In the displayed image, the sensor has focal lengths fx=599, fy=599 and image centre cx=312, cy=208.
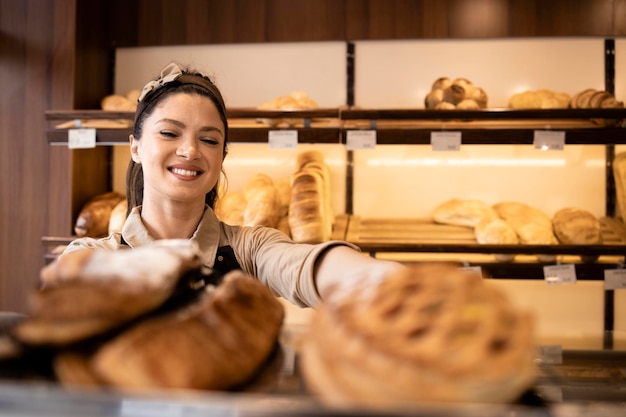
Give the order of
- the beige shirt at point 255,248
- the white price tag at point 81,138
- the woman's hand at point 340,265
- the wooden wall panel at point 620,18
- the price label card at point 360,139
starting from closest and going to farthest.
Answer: the woman's hand at point 340,265 < the beige shirt at point 255,248 < the price label card at point 360,139 < the white price tag at point 81,138 < the wooden wall panel at point 620,18

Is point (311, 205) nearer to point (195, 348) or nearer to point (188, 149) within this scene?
point (188, 149)

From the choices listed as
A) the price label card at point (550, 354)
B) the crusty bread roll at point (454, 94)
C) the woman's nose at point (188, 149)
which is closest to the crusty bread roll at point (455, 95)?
the crusty bread roll at point (454, 94)

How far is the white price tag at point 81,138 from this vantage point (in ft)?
9.31

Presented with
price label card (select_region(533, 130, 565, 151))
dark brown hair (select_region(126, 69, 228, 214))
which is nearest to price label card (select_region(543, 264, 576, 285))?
price label card (select_region(533, 130, 565, 151))

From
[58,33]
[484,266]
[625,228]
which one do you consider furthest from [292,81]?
[625,228]

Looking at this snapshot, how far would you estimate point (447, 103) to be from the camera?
2854mm

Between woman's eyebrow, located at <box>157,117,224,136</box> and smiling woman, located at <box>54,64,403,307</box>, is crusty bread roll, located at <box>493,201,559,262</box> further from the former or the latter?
woman's eyebrow, located at <box>157,117,224,136</box>

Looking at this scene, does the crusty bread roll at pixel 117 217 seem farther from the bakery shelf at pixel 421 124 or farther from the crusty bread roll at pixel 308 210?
the crusty bread roll at pixel 308 210

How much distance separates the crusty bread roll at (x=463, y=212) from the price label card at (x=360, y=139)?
61 cm

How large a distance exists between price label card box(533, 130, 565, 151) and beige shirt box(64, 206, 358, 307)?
141 cm

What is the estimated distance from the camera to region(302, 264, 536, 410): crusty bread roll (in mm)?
526

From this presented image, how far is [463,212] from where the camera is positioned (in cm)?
298

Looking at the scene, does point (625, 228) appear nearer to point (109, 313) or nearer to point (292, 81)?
point (292, 81)

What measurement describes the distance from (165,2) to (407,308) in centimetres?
332
